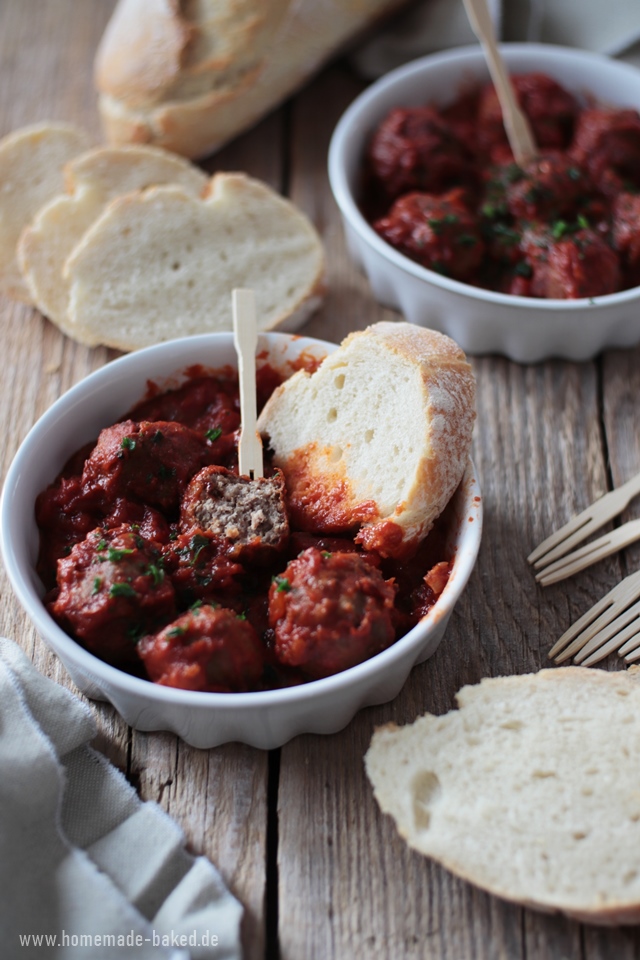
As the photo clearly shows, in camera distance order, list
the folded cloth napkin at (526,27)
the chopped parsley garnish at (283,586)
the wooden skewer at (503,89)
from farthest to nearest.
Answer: the folded cloth napkin at (526,27) < the wooden skewer at (503,89) < the chopped parsley garnish at (283,586)

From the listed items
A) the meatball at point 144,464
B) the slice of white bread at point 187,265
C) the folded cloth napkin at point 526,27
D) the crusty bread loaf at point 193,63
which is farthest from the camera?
the folded cloth napkin at point 526,27

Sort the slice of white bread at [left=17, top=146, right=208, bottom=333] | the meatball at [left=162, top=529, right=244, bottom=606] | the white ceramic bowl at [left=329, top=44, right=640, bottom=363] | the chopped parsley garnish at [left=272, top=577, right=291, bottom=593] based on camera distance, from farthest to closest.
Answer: the slice of white bread at [left=17, top=146, right=208, bottom=333]
the white ceramic bowl at [left=329, top=44, right=640, bottom=363]
the meatball at [left=162, top=529, right=244, bottom=606]
the chopped parsley garnish at [left=272, top=577, right=291, bottom=593]

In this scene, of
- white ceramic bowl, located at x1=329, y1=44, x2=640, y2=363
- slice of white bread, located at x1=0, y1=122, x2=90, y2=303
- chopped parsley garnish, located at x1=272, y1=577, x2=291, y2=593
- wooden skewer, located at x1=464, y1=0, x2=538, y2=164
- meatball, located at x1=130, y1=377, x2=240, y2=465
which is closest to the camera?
chopped parsley garnish, located at x1=272, y1=577, x2=291, y2=593

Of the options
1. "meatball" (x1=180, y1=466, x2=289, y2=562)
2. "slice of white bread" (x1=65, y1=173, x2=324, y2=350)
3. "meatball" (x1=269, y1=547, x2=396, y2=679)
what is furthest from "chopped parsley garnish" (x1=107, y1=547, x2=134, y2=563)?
"slice of white bread" (x1=65, y1=173, x2=324, y2=350)

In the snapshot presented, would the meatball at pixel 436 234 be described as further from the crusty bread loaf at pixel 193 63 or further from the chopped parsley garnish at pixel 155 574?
the chopped parsley garnish at pixel 155 574

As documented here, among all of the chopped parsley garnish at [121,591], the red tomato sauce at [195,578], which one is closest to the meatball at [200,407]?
the red tomato sauce at [195,578]

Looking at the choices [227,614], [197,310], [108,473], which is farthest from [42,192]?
[227,614]

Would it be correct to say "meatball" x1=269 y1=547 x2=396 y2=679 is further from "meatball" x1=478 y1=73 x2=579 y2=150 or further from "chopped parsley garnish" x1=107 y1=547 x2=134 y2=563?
"meatball" x1=478 y1=73 x2=579 y2=150
